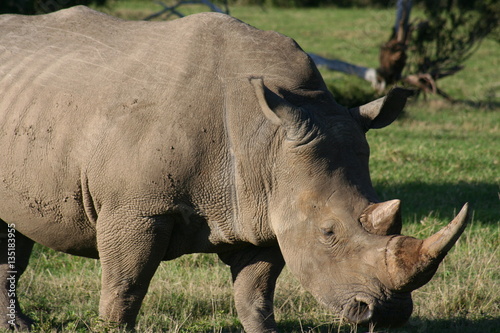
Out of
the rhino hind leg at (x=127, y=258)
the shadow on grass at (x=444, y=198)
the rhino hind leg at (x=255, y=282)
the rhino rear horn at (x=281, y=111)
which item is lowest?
the shadow on grass at (x=444, y=198)

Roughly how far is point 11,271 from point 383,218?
279cm

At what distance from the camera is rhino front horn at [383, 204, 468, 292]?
12.4 ft

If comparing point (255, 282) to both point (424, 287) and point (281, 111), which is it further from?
point (424, 287)

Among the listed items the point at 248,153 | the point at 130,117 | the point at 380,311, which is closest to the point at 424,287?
the point at 380,311

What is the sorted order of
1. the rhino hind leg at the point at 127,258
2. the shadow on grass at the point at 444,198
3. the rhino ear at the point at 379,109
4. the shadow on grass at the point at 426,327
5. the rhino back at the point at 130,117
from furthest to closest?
the shadow on grass at the point at 444,198 → the shadow on grass at the point at 426,327 → the rhino ear at the point at 379,109 → the rhino hind leg at the point at 127,258 → the rhino back at the point at 130,117

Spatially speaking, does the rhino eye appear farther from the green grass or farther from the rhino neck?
the green grass

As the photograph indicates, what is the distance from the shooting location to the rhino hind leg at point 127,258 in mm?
4367

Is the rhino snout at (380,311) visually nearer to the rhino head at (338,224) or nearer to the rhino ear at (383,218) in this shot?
the rhino head at (338,224)

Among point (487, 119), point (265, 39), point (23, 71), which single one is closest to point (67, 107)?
point (23, 71)

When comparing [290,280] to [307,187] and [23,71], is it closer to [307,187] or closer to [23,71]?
[307,187]

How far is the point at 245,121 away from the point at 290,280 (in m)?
2.44

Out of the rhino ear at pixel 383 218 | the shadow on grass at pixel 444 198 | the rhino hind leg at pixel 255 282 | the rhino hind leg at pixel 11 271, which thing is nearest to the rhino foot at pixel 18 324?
the rhino hind leg at pixel 11 271

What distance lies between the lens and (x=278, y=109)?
4105 millimetres

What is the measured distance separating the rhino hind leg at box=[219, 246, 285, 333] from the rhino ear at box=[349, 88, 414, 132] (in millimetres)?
968
